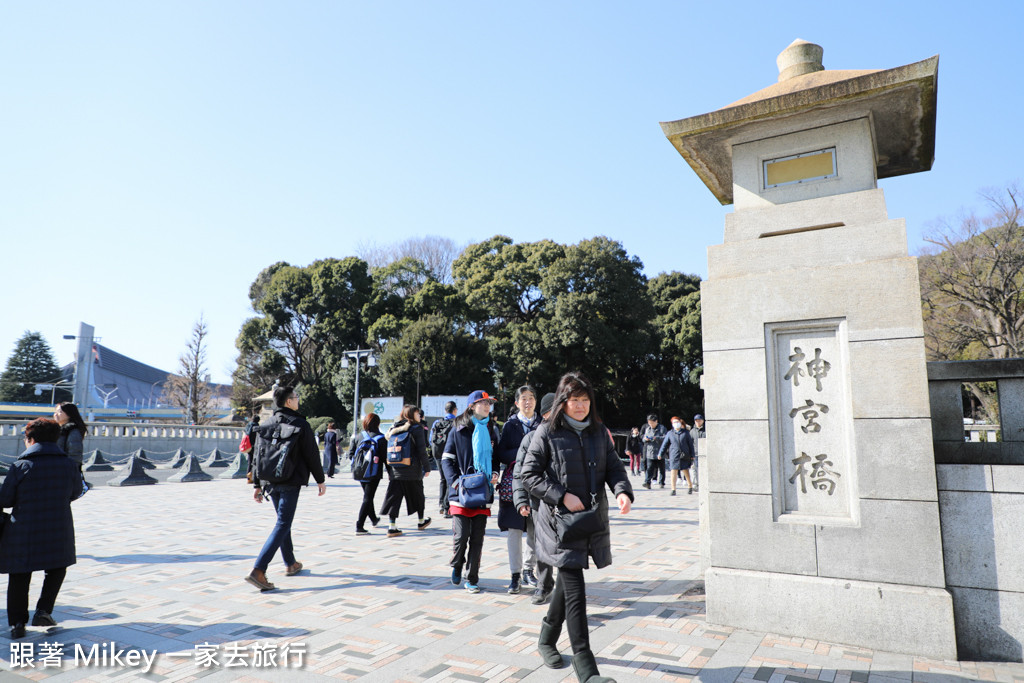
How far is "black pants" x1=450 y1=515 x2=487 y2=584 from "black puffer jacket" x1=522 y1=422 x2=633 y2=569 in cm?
193

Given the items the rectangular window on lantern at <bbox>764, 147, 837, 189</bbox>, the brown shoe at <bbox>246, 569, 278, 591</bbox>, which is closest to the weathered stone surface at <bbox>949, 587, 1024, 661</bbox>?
the rectangular window on lantern at <bbox>764, 147, 837, 189</bbox>

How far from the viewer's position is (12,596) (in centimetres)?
420

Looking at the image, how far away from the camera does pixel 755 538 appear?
4477 mm

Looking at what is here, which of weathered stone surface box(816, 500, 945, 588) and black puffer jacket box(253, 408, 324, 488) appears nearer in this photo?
weathered stone surface box(816, 500, 945, 588)

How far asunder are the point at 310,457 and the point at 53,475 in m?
1.96

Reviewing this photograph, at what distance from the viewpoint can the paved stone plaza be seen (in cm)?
364

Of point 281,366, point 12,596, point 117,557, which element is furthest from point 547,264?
point 12,596

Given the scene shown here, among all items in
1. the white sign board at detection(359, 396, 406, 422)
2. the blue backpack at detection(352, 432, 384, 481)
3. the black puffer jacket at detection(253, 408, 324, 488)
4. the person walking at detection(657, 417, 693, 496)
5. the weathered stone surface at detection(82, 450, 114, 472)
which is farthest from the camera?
the white sign board at detection(359, 396, 406, 422)

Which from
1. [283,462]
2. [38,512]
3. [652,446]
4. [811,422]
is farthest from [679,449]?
[38,512]

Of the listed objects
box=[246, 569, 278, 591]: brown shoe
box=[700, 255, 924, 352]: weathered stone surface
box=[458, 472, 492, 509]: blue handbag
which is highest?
box=[700, 255, 924, 352]: weathered stone surface

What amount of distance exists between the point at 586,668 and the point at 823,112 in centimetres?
422

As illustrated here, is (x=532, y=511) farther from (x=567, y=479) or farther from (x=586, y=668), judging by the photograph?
(x=586, y=668)

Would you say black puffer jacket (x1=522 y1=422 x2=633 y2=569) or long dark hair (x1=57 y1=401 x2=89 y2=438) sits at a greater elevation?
long dark hair (x1=57 y1=401 x2=89 y2=438)

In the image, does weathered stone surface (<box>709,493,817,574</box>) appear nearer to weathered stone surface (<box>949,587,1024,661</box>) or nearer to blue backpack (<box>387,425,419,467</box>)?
weathered stone surface (<box>949,587,1024,661</box>)
